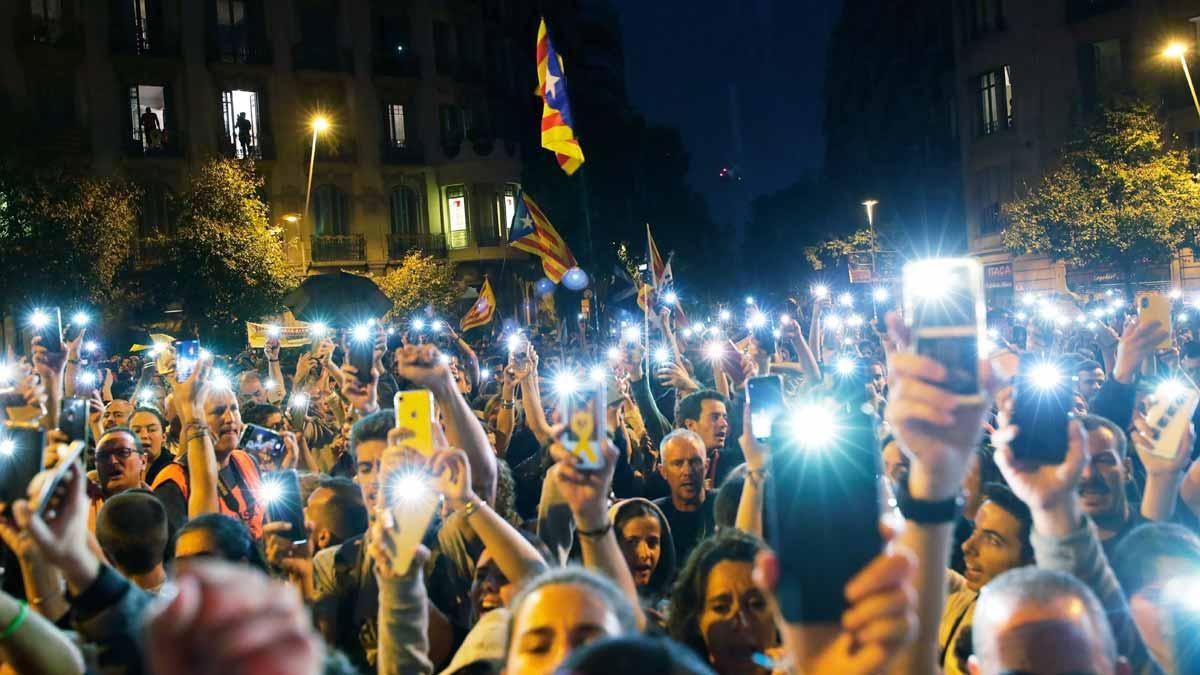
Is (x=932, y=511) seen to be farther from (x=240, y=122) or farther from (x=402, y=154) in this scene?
(x=402, y=154)

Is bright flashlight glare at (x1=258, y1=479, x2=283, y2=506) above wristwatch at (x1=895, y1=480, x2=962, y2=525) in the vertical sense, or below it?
below

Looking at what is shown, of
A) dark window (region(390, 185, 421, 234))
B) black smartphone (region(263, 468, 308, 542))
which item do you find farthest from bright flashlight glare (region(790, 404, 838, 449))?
dark window (region(390, 185, 421, 234))

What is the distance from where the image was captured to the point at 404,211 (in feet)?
144

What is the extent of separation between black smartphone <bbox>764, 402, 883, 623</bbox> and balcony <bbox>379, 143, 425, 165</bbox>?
42.9 m

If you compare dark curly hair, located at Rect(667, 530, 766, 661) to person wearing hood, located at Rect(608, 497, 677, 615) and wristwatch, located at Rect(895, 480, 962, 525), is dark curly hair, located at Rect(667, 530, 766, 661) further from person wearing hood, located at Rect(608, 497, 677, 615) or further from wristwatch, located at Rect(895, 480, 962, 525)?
wristwatch, located at Rect(895, 480, 962, 525)

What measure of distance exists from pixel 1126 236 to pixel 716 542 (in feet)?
104

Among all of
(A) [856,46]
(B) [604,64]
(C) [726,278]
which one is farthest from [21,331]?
(A) [856,46]

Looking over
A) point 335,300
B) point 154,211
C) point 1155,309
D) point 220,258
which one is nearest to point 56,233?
point 220,258

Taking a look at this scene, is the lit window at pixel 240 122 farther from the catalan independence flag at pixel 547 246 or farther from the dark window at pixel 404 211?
the catalan independence flag at pixel 547 246

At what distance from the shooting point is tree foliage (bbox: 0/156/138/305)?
26.2 metres

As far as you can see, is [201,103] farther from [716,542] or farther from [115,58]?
[716,542]

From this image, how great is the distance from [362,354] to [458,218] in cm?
4005

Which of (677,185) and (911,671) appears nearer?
(911,671)

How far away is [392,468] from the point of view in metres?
3.22
